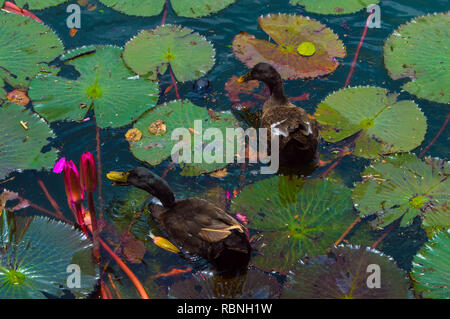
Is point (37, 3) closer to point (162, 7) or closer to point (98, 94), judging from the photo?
point (162, 7)

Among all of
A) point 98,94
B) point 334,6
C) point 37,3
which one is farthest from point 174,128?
point 37,3

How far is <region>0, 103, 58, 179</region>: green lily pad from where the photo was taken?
17.7 ft

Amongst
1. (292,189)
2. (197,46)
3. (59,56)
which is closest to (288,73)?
(197,46)

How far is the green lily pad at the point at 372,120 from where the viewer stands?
5562mm

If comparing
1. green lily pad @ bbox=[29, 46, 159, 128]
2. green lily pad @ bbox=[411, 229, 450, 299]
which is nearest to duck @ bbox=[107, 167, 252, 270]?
green lily pad @ bbox=[29, 46, 159, 128]

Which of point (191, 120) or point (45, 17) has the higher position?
point (45, 17)

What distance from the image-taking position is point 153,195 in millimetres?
5016

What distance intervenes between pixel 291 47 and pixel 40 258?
4.39 metres

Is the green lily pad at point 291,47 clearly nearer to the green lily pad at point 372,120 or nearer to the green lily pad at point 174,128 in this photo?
the green lily pad at point 372,120

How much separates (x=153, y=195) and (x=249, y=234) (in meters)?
1.10

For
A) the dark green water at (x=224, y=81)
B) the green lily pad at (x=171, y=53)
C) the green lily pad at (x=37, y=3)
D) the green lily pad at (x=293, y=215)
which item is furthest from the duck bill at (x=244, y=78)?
the green lily pad at (x=37, y=3)

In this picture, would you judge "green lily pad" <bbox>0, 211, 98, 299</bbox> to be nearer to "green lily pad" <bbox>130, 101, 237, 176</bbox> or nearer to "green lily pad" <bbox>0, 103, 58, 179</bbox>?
"green lily pad" <bbox>0, 103, 58, 179</bbox>

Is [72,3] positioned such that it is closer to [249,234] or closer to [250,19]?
[250,19]

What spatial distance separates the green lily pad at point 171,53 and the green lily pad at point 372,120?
5.92 feet
